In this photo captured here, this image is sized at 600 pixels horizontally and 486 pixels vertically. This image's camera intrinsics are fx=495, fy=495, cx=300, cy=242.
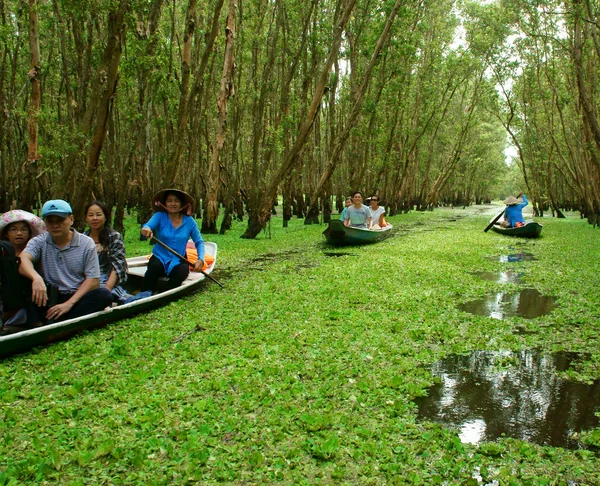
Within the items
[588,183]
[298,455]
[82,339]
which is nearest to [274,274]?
[82,339]

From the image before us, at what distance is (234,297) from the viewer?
23.8 feet

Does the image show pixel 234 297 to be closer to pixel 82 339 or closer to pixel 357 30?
pixel 82 339

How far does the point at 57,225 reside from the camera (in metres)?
4.87

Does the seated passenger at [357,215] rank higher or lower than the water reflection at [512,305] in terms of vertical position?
higher

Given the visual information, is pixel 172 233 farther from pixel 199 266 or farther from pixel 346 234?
pixel 346 234

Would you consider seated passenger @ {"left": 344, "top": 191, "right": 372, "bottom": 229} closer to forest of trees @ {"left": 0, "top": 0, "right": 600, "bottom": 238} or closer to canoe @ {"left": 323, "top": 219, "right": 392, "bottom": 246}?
canoe @ {"left": 323, "top": 219, "right": 392, "bottom": 246}

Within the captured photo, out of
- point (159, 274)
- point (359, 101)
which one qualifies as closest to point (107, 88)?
point (159, 274)

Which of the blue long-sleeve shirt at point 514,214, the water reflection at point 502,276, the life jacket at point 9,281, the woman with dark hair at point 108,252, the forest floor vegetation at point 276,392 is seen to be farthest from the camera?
the blue long-sleeve shirt at point 514,214

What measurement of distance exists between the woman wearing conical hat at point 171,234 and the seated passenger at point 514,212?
13025 millimetres

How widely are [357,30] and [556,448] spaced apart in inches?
745

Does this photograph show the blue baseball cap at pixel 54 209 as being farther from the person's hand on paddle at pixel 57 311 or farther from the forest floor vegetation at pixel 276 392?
the forest floor vegetation at pixel 276 392

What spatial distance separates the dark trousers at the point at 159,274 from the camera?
6.93m

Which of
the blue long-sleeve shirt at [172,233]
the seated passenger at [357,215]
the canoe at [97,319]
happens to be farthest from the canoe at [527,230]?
the blue long-sleeve shirt at [172,233]

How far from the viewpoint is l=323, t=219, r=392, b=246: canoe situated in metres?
12.9
